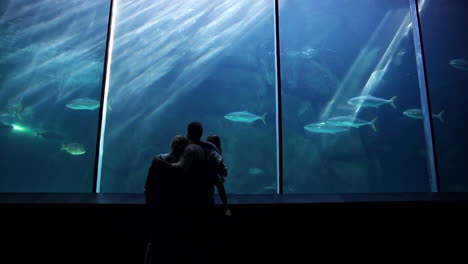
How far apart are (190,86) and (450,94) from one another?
13813mm

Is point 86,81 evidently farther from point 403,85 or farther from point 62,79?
point 403,85

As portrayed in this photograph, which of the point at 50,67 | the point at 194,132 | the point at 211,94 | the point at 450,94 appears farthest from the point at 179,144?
the point at 50,67

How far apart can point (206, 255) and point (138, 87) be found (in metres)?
16.0

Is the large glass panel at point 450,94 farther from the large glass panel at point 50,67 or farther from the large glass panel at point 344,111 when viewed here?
the large glass panel at point 50,67

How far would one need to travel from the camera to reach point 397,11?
2109 cm

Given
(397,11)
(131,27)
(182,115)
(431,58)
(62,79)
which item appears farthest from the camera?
(397,11)

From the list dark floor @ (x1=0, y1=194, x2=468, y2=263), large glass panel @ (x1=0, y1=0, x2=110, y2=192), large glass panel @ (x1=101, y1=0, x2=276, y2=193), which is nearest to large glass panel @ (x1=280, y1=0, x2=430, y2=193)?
large glass panel @ (x1=101, y1=0, x2=276, y2=193)

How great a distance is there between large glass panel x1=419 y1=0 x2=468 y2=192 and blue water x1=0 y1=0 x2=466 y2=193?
0.27 feet

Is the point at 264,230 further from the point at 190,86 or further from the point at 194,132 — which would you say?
the point at 190,86

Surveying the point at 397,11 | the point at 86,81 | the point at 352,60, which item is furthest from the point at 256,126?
the point at 397,11

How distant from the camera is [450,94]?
12.0 m

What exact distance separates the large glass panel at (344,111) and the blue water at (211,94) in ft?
0.29

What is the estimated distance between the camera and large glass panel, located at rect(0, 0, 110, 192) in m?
12.2

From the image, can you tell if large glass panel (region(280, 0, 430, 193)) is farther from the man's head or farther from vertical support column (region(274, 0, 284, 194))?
the man's head
